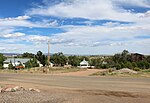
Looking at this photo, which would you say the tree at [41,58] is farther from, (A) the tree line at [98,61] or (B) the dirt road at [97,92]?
(B) the dirt road at [97,92]

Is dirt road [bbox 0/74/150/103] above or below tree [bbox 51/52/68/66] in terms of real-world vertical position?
below

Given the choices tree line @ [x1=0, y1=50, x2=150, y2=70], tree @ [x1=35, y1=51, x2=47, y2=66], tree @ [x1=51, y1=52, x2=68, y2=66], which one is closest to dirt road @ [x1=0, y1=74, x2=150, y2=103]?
tree line @ [x1=0, y1=50, x2=150, y2=70]

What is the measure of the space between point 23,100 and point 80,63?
102m

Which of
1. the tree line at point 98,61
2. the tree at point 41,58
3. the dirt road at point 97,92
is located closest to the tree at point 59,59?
the tree line at point 98,61

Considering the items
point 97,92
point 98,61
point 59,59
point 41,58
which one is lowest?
point 97,92

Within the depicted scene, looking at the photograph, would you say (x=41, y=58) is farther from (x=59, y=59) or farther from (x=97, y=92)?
(x=97, y=92)

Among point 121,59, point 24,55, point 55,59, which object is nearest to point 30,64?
point 55,59

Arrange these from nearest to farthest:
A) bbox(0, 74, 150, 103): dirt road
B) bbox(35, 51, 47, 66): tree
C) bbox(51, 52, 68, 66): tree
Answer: bbox(0, 74, 150, 103): dirt road, bbox(35, 51, 47, 66): tree, bbox(51, 52, 68, 66): tree

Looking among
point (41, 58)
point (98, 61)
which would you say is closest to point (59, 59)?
point (41, 58)

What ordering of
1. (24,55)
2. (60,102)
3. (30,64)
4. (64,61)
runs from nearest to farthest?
(60,102), (30,64), (64,61), (24,55)

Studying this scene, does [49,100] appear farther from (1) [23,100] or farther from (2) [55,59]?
(2) [55,59]

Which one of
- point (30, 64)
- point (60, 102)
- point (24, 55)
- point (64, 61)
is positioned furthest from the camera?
point (24, 55)

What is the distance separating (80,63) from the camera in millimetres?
120500

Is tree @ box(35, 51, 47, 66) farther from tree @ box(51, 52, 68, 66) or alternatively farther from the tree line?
tree @ box(51, 52, 68, 66)
